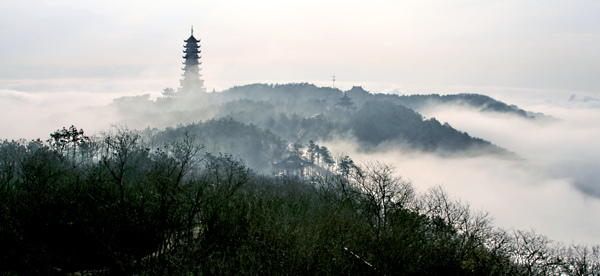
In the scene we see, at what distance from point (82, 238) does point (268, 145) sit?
84838mm

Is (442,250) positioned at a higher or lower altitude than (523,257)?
higher

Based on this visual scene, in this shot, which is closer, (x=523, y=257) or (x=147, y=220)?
(x=147, y=220)

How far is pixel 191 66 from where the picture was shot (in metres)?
118

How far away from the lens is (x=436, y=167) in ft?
493

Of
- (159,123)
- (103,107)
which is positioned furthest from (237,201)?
(103,107)

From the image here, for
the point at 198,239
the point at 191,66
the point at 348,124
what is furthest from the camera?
the point at 348,124

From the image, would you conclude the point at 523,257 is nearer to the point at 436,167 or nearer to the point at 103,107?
the point at 436,167

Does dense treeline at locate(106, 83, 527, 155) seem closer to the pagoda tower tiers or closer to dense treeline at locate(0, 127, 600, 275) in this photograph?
the pagoda tower tiers

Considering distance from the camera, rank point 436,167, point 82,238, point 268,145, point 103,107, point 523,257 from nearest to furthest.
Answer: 1. point 82,238
2. point 523,257
3. point 268,145
4. point 436,167
5. point 103,107

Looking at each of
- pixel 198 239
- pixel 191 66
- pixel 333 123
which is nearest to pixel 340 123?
pixel 333 123

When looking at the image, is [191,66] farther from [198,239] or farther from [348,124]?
[198,239]

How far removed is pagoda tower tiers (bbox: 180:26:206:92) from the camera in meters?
116

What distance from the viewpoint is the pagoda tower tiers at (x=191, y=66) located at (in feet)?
379

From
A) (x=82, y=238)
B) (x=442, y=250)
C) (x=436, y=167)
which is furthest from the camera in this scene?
(x=436, y=167)
